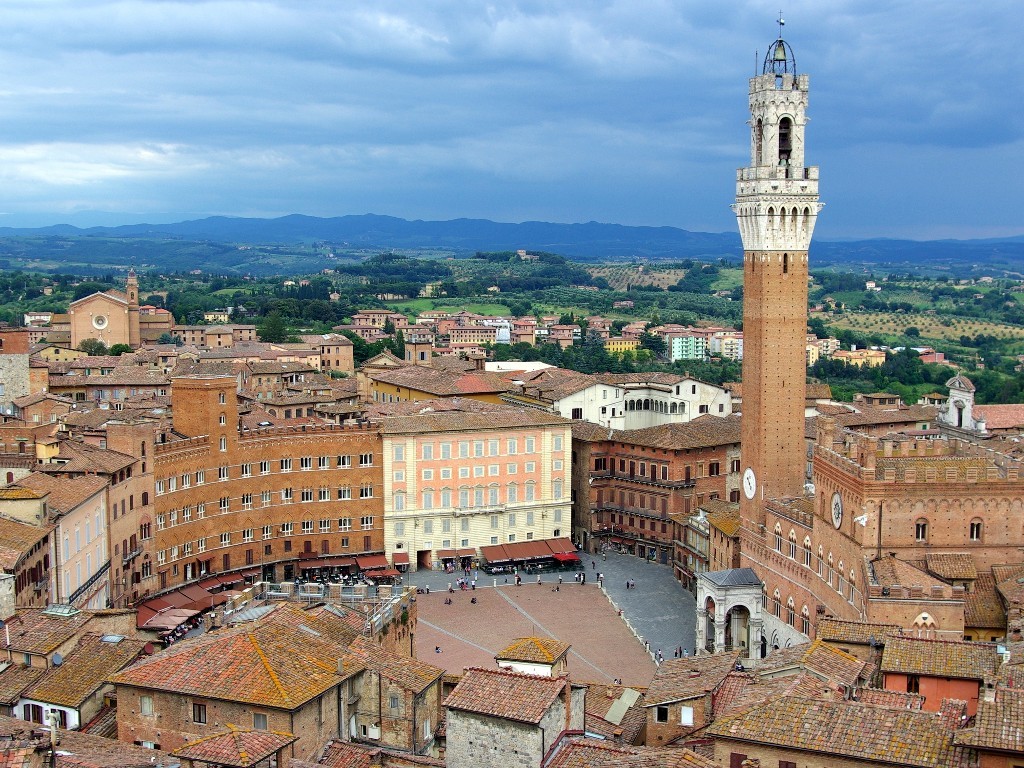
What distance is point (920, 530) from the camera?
1779 inches

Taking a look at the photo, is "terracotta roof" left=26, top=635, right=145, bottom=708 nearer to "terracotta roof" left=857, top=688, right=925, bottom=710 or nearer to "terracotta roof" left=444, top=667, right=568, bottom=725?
"terracotta roof" left=444, top=667, right=568, bottom=725

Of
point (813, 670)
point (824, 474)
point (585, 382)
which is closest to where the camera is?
point (813, 670)

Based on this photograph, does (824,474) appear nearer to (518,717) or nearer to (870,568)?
(870,568)

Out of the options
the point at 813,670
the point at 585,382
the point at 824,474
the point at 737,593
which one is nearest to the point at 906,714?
the point at 813,670

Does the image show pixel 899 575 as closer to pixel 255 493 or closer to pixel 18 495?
pixel 18 495

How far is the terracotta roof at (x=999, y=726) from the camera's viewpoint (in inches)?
823

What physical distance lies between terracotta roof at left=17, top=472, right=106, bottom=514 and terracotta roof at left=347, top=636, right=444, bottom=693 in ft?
60.0

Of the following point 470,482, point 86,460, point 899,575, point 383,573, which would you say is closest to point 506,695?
point 899,575

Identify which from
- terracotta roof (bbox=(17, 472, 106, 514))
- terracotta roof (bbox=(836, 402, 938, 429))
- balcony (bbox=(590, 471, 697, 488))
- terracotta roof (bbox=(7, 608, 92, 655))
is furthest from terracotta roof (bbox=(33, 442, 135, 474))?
terracotta roof (bbox=(836, 402, 938, 429))

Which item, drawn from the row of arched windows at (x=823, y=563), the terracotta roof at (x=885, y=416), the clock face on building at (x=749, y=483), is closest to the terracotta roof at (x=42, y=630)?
the row of arched windows at (x=823, y=563)

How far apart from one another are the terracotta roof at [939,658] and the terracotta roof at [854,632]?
5.73 ft

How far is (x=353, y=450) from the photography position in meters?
64.9

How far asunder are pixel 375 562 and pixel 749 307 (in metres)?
22.1

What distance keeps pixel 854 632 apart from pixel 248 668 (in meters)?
14.9
